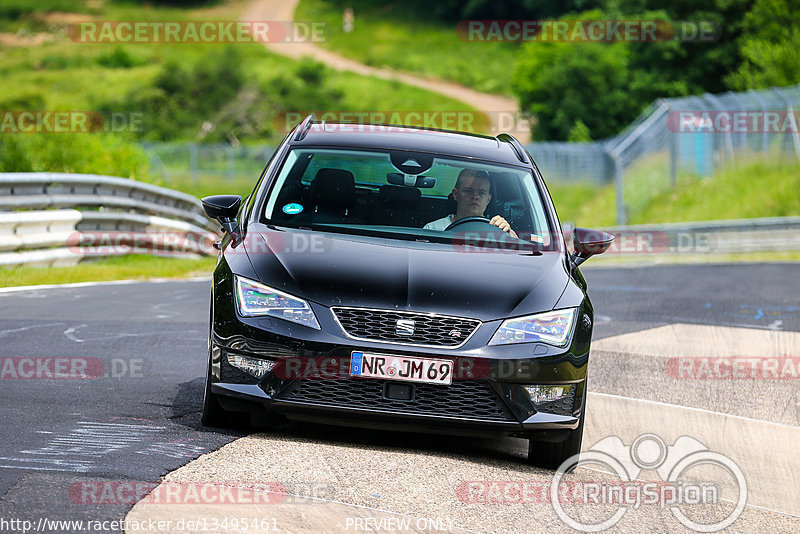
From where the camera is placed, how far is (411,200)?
24.2ft

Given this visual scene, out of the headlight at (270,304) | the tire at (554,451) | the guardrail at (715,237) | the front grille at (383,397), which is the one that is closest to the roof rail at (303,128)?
the headlight at (270,304)

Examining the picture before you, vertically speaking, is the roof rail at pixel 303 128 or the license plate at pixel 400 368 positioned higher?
the roof rail at pixel 303 128

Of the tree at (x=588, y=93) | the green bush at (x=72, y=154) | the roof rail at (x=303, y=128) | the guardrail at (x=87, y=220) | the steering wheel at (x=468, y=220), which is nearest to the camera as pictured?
the steering wheel at (x=468, y=220)

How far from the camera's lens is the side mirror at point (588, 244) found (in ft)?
24.2

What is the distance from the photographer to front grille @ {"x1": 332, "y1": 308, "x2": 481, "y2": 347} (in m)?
6.03

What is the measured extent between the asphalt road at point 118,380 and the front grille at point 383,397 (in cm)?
39

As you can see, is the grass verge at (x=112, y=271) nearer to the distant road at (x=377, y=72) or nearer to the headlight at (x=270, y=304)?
the headlight at (x=270, y=304)

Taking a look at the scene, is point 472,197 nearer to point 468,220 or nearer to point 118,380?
point 468,220

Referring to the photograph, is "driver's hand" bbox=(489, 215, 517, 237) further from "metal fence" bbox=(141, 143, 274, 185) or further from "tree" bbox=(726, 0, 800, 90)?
"tree" bbox=(726, 0, 800, 90)

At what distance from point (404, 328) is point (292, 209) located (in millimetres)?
1443

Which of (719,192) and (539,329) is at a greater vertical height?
(719,192)

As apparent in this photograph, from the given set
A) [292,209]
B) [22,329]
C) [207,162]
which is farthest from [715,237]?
[207,162]

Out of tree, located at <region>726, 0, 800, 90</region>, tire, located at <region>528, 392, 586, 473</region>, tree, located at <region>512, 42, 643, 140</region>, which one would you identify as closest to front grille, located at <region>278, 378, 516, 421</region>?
tire, located at <region>528, 392, 586, 473</region>

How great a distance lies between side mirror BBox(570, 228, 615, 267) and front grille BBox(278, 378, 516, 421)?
1460 mm
